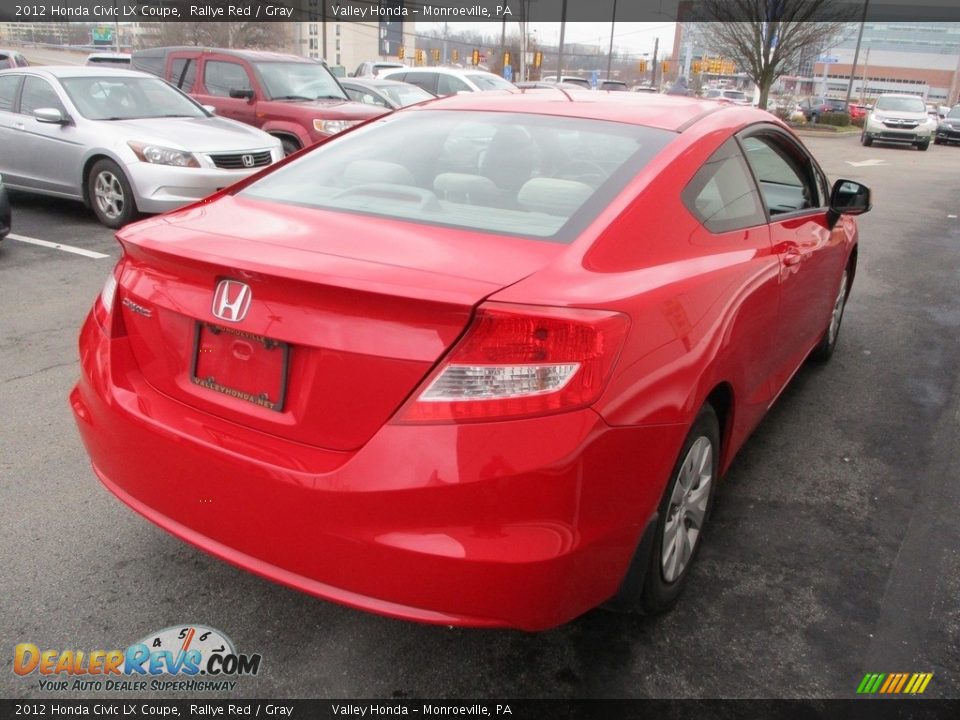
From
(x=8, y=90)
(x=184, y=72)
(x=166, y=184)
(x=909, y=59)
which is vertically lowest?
(x=166, y=184)

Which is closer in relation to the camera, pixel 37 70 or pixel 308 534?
pixel 308 534

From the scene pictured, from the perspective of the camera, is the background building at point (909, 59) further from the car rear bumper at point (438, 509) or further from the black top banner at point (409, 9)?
the car rear bumper at point (438, 509)

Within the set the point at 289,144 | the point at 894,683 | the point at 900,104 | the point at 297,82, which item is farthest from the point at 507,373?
the point at 900,104

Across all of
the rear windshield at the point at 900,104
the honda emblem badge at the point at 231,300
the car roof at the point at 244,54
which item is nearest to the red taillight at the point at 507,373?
the honda emblem badge at the point at 231,300

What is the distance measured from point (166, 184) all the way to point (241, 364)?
6468 millimetres

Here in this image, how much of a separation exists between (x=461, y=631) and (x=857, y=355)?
152 inches

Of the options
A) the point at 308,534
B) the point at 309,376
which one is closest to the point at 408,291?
the point at 309,376

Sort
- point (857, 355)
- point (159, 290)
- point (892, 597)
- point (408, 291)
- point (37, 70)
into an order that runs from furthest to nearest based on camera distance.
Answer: point (37, 70) < point (857, 355) < point (892, 597) < point (159, 290) < point (408, 291)

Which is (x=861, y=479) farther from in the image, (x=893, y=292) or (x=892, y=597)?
(x=893, y=292)

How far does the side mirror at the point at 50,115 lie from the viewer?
27.1 feet

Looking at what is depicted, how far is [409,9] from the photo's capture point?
225 feet

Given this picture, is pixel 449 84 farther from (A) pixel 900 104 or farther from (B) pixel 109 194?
(A) pixel 900 104

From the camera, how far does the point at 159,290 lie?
2.28 meters

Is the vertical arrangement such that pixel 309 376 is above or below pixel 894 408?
above
